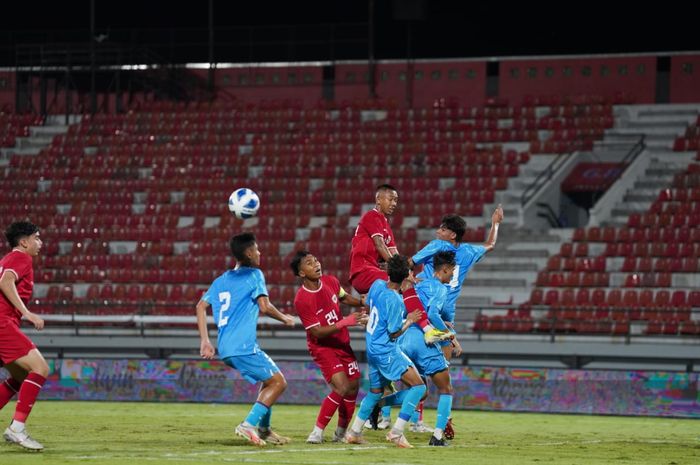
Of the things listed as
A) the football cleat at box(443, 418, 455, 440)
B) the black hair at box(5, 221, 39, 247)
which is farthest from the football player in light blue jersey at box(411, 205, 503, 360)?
the black hair at box(5, 221, 39, 247)

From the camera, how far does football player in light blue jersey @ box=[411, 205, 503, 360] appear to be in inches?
529

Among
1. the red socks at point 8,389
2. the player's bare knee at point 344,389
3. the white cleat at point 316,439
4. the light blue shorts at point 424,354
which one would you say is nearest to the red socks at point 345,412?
Result: the player's bare knee at point 344,389

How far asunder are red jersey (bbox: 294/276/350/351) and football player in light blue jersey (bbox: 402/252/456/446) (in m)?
0.79

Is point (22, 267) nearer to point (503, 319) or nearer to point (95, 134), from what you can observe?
point (503, 319)

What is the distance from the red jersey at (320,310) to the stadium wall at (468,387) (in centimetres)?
734

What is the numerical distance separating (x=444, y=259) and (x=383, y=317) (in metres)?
1.03

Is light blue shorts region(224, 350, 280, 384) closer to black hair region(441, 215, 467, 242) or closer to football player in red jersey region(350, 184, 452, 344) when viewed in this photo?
football player in red jersey region(350, 184, 452, 344)

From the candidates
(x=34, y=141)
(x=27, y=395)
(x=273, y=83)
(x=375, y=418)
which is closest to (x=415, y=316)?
(x=375, y=418)

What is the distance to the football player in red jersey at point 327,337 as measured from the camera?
12227 mm

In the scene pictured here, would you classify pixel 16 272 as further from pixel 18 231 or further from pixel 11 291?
pixel 18 231

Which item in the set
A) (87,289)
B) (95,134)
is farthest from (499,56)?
(87,289)

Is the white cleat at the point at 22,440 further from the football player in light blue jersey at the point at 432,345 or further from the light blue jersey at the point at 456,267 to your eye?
the light blue jersey at the point at 456,267

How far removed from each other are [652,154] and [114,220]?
47.0ft

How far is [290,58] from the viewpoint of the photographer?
39.3 m
